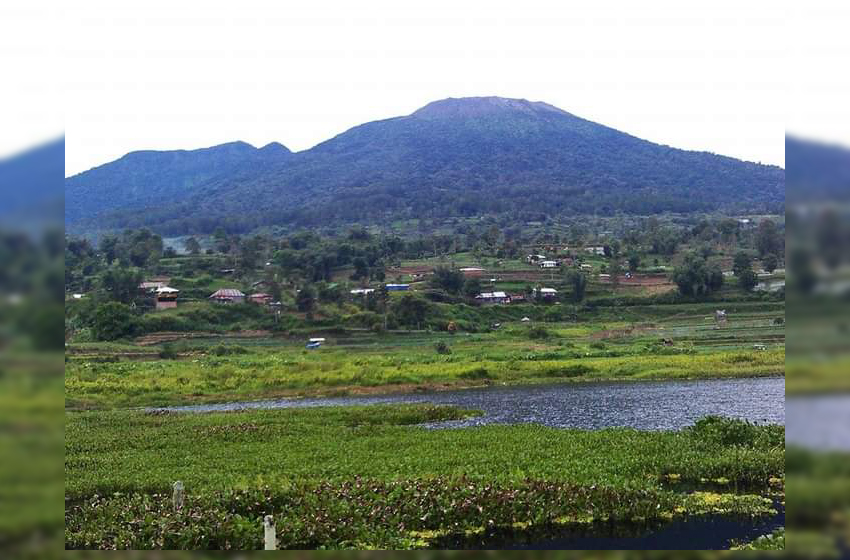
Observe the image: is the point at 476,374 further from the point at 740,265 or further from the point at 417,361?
the point at 740,265

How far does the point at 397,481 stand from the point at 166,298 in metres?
54.9

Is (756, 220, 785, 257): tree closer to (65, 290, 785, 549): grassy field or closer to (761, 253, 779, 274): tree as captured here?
(761, 253, 779, 274): tree

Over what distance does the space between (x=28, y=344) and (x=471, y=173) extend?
149 meters

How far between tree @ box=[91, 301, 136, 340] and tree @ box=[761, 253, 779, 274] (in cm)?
5348

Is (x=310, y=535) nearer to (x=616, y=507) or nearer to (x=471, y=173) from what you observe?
(x=616, y=507)

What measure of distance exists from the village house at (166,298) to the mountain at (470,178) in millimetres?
59998

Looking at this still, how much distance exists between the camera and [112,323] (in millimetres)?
52250

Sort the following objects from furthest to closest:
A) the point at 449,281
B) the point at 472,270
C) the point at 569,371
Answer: the point at 472,270
the point at 449,281
the point at 569,371

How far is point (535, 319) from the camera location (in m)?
58.0

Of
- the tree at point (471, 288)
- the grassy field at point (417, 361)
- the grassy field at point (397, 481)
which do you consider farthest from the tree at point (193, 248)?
the grassy field at point (397, 481)

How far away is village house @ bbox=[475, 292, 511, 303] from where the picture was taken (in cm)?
6353

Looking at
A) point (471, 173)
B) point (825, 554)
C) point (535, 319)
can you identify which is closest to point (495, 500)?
point (825, 554)

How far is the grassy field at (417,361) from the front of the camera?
3300cm

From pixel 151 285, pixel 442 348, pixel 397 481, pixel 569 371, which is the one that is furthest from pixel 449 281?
pixel 397 481
